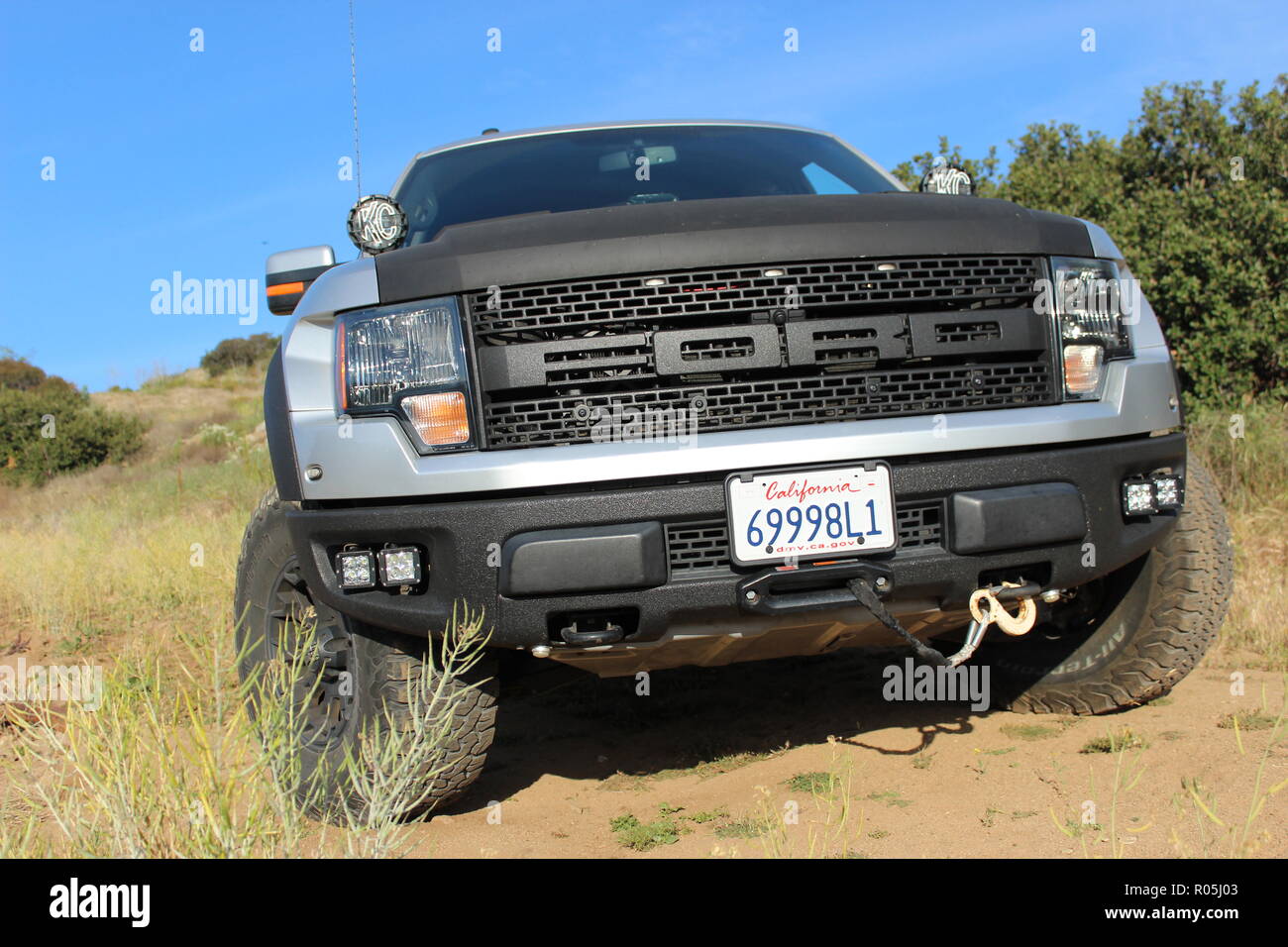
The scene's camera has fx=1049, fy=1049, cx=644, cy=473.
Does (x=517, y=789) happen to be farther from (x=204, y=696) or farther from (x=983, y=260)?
(x=983, y=260)

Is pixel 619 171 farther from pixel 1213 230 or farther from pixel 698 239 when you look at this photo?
pixel 1213 230

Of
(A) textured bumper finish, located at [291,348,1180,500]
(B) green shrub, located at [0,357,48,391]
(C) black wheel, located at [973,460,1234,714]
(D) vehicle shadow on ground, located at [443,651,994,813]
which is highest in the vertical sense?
(B) green shrub, located at [0,357,48,391]

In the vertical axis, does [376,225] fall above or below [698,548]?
above

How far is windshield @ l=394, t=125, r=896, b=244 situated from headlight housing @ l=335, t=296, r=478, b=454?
1.03 metres

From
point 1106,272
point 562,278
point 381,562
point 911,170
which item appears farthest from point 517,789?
point 911,170

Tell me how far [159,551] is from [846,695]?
483cm

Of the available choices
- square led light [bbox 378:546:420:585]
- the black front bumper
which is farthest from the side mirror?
square led light [bbox 378:546:420:585]

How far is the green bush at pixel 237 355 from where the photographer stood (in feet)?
110

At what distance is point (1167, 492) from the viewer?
2.84 metres

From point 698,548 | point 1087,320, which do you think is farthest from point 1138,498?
point 698,548

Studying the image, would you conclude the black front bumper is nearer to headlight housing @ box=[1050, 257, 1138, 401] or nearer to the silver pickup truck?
the silver pickup truck

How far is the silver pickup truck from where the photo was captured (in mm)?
2479

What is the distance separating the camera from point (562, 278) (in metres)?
2.55

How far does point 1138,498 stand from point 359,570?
2.03 meters
